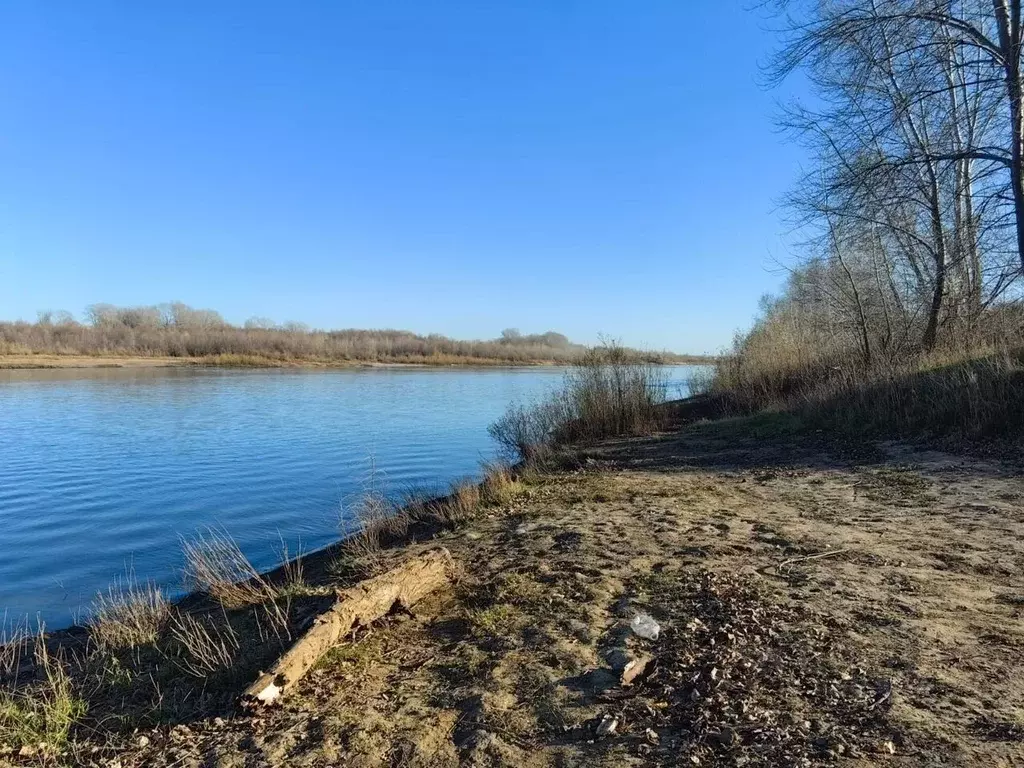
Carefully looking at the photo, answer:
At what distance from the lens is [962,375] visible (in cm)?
1088

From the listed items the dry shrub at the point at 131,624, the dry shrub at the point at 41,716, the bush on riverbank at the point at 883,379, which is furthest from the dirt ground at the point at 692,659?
the bush on riverbank at the point at 883,379

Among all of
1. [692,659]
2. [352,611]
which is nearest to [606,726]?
[692,659]

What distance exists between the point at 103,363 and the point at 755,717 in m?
75.4

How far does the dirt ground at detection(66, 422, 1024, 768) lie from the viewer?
2883 millimetres

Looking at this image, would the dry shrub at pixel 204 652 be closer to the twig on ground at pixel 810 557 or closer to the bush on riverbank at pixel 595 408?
the twig on ground at pixel 810 557

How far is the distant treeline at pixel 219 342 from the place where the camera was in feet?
240

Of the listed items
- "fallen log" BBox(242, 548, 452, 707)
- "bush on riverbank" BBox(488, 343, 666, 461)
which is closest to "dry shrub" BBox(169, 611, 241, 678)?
"fallen log" BBox(242, 548, 452, 707)

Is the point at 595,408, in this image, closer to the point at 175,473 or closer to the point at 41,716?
the point at 175,473

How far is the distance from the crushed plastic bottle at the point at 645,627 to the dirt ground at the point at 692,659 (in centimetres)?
5

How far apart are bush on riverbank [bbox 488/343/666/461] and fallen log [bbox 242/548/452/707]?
34.1 feet

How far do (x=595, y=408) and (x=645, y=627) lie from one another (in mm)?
12363

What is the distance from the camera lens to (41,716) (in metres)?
3.69

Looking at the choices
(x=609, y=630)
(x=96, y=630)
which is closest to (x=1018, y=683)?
(x=609, y=630)

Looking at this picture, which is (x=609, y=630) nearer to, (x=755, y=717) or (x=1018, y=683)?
(x=755, y=717)
